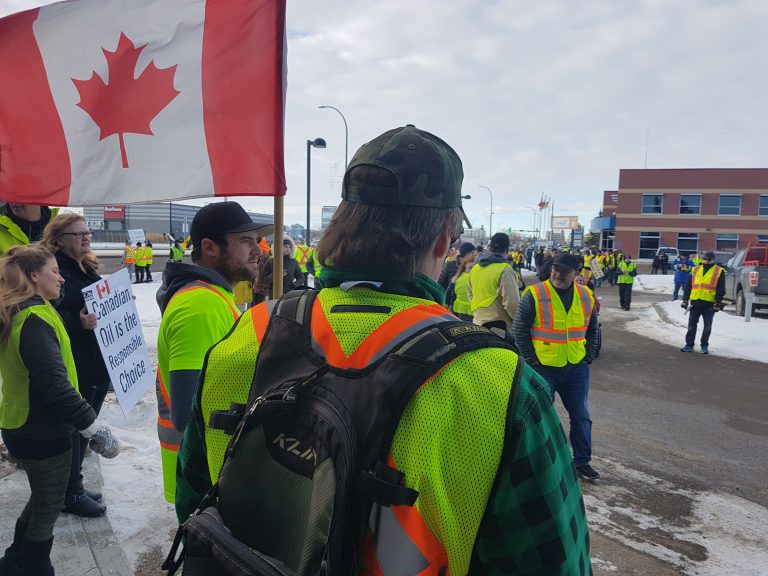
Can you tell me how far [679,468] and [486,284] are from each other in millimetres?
2834

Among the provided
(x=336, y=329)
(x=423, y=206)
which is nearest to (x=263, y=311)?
(x=336, y=329)

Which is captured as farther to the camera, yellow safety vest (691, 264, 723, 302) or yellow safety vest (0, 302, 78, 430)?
yellow safety vest (691, 264, 723, 302)

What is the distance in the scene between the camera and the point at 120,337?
417cm

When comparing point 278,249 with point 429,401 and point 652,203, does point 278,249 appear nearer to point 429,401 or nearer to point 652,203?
point 429,401

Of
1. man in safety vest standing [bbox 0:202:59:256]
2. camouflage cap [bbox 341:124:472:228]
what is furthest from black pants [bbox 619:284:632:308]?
camouflage cap [bbox 341:124:472:228]

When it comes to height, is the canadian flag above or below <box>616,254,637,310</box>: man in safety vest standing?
above

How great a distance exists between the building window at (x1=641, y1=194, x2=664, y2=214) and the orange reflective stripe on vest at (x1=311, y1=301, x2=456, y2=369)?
2277 inches

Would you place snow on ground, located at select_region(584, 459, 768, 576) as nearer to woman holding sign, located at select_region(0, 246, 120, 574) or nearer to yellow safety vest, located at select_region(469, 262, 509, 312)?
yellow safety vest, located at select_region(469, 262, 509, 312)

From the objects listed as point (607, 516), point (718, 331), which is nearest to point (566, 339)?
point (607, 516)

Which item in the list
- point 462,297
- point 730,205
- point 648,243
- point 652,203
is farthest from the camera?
point 648,243

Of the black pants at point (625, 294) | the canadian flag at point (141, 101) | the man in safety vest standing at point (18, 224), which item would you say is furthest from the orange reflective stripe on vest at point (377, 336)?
the black pants at point (625, 294)

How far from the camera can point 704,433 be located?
6078mm

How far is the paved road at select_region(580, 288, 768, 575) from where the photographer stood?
3637 mm

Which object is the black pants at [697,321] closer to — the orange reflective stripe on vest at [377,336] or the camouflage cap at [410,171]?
the camouflage cap at [410,171]
